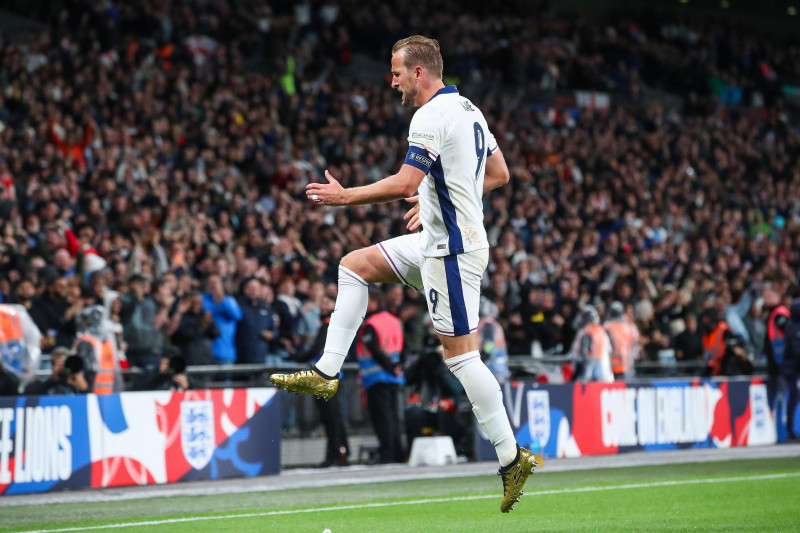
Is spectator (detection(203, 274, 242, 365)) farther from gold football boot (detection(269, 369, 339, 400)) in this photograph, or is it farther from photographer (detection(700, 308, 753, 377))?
gold football boot (detection(269, 369, 339, 400))

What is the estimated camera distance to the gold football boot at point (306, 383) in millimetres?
7176

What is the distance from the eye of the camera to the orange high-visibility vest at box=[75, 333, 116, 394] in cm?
1308

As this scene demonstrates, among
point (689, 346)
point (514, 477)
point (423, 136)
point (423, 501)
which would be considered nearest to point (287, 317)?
point (423, 501)

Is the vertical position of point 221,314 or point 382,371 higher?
point 221,314

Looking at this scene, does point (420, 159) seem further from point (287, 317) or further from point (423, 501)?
point (287, 317)

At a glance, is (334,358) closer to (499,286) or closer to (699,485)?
(699,485)

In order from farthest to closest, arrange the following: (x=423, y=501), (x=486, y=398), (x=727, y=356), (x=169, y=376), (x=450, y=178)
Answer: (x=727, y=356) < (x=169, y=376) < (x=423, y=501) < (x=486, y=398) < (x=450, y=178)

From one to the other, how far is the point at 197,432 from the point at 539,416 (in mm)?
4685

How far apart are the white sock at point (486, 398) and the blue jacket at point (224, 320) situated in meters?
8.31

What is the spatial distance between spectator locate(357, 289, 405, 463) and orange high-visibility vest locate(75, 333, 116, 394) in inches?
121

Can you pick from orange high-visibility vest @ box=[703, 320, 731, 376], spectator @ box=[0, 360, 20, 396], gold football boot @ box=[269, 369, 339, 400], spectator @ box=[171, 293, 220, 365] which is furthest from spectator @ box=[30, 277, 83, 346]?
orange high-visibility vest @ box=[703, 320, 731, 376]

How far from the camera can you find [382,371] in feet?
48.5

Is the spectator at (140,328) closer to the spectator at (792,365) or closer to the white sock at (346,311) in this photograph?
the white sock at (346,311)

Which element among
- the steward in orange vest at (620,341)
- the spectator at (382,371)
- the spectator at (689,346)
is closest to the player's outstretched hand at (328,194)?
the spectator at (382,371)
